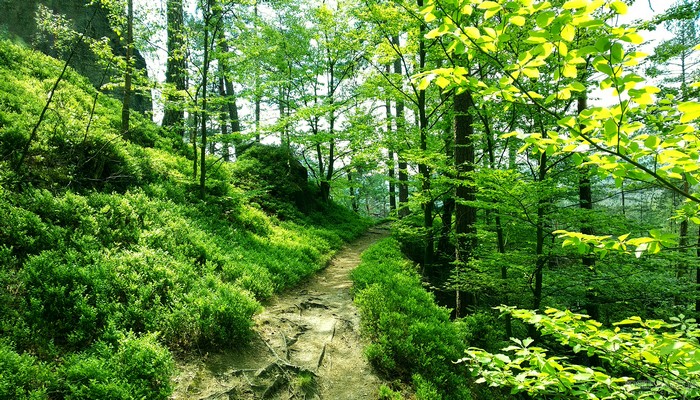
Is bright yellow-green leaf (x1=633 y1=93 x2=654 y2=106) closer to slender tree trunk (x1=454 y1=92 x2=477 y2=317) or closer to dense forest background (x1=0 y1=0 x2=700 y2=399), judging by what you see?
dense forest background (x1=0 y1=0 x2=700 y2=399)

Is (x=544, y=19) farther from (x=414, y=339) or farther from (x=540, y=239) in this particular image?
(x=414, y=339)

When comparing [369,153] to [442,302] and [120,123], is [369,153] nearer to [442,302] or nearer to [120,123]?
[442,302]

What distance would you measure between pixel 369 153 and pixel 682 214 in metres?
12.5

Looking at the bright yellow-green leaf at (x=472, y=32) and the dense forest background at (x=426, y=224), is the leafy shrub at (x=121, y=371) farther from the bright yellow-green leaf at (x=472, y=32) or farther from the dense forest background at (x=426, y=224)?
the bright yellow-green leaf at (x=472, y=32)

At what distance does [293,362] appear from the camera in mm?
5332

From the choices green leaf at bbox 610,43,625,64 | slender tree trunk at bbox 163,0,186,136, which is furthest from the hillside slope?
green leaf at bbox 610,43,625,64

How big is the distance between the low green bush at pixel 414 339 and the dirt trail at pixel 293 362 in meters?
0.33

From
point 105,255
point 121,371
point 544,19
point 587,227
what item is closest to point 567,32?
point 544,19

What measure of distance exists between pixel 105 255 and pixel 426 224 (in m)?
7.49

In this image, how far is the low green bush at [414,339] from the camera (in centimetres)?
523

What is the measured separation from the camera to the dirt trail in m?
4.44

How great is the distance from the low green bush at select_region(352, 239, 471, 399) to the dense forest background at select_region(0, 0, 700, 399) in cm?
4

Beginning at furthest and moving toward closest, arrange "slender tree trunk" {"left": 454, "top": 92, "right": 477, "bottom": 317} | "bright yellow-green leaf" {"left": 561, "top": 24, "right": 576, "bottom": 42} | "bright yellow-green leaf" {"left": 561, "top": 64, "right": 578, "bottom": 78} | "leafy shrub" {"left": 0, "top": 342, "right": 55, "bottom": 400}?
"slender tree trunk" {"left": 454, "top": 92, "right": 477, "bottom": 317} < "leafy shrub" {"left": 0, "top": 342, "right": 55, "bottom": 400} < "bright yellow-green leaf" {"left": 561, "top": 64, "right": 578, "bottom": 78} < "bright yellow-green leaf" {"left": 561, "top": 24, "right": 576, "bottom": 42}

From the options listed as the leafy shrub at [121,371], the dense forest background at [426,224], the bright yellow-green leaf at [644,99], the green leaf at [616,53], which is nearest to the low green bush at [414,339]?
the dense forest background at [426,224]
